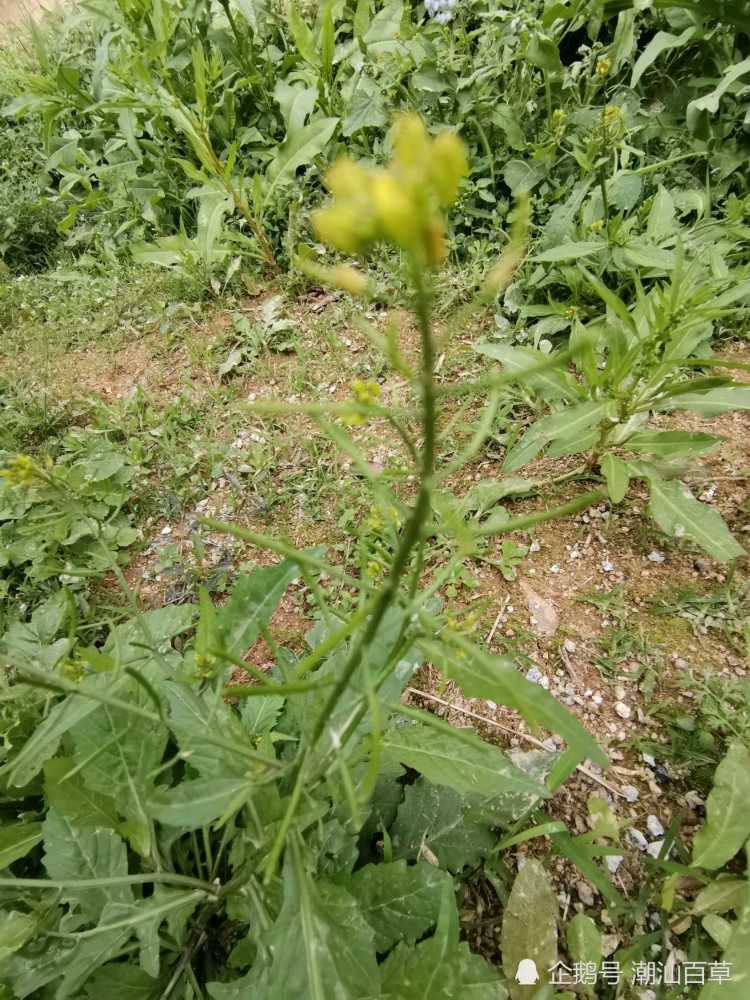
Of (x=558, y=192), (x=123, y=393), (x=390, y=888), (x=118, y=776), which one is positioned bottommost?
(x=390, y=888)

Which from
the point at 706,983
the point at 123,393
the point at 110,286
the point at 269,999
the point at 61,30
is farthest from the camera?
the point at 61,30

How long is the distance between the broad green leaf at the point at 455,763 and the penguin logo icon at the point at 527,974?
389 millimetres

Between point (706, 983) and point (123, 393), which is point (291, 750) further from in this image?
point (123, 393)

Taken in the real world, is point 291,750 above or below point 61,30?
below

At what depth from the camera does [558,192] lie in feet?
7.70

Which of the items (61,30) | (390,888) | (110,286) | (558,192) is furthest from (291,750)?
(61,30)

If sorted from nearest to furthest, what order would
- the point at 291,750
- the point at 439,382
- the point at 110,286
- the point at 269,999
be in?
1. the point at 269,999
2. the point at 291,750
3. the point at 439,382
4. the point at 110,286

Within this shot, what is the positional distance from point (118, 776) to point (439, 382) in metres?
1.59

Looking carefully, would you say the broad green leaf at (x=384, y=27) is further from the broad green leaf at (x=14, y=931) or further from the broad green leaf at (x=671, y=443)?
the broad green leaf at (x=14, y=931)

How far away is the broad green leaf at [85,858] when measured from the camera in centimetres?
118

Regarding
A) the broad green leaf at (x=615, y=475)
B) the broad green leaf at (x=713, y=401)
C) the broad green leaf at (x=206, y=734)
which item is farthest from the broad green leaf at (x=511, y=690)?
the broad green leaf at (x=713, y=401)

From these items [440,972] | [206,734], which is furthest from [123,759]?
[440,972]

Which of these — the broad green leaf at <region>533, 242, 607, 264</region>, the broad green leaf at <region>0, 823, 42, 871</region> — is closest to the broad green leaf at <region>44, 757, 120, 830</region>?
the broad green leaf at <region>0, 823, 42, 871</region>

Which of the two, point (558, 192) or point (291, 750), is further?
point (558, 192)
